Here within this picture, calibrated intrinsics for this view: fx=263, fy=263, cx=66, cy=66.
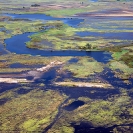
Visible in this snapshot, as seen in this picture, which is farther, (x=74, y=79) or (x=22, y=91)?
(x=74, y=79)

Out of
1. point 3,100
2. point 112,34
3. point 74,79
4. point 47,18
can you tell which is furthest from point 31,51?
point 47,18

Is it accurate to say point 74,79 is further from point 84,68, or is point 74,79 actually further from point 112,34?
point 112,34

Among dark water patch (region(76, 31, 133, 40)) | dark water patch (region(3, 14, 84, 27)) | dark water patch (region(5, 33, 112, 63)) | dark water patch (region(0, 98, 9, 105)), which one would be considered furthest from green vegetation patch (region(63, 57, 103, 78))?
dark water patch (region(3, 14, 84, 27))

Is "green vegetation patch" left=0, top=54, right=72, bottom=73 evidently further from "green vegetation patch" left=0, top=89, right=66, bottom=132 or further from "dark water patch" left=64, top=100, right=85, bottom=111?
"dark water patch" left=64, top=100, right=85, bottom=111

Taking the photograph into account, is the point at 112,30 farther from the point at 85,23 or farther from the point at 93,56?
the point at 93,56

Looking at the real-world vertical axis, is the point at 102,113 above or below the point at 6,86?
below

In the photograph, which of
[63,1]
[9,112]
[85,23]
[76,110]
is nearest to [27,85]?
[9,112]

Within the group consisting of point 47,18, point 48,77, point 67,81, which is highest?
point 47,18

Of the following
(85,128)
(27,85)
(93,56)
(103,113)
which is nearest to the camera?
(85,128)

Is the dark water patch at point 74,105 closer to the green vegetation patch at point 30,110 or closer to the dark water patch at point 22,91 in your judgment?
the green vegetation patch at point 30,110
